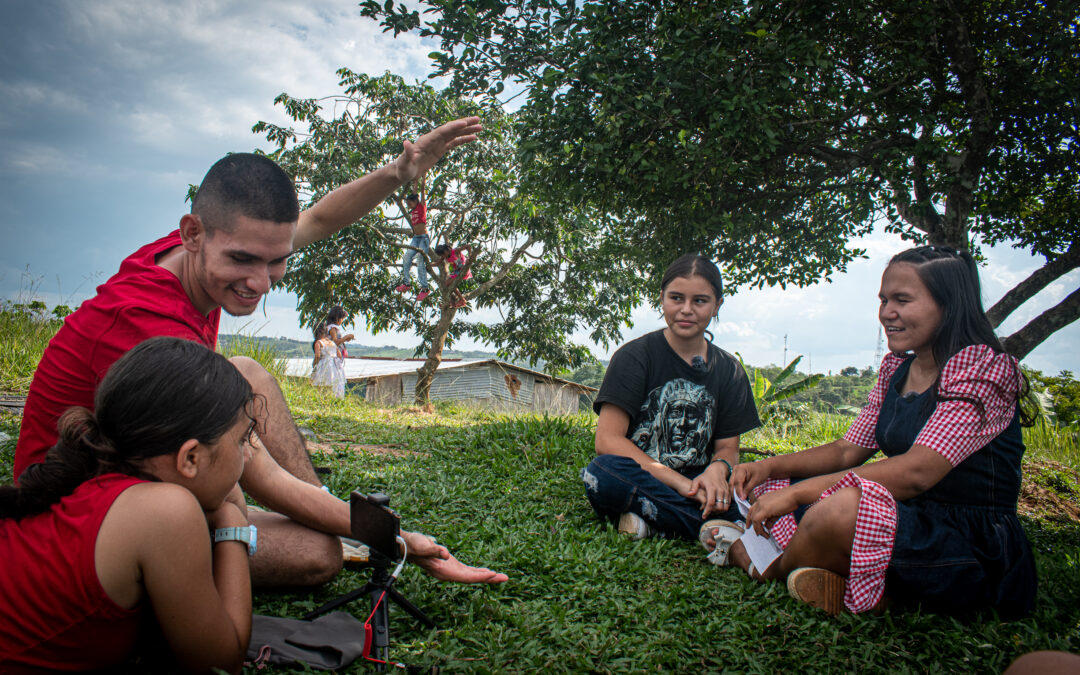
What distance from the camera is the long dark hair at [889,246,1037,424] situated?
8.28ft

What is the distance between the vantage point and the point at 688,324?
3.59 m

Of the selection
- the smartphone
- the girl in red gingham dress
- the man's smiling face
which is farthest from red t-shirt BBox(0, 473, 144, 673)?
the girl in red gingham dress

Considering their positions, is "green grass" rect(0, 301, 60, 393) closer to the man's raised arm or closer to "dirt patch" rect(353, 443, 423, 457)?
"dirt patch" rect(353, 443, 423, 457)

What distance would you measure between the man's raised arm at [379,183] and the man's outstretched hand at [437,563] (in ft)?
5.02

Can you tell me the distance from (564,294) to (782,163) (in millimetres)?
11199

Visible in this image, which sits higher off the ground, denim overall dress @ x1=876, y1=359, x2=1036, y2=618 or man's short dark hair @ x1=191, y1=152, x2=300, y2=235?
man's short dark hair @ x1=191, y1=152, x2=300, y2=235

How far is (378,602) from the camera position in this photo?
6.03 ft

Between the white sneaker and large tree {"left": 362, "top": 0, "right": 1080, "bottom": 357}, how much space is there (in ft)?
9.81

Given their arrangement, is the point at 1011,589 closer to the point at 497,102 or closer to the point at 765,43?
the point at 765,43

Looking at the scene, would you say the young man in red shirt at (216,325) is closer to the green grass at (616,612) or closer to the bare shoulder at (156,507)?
the green grass at (616,612)

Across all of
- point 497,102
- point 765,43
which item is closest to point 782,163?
point 765,43

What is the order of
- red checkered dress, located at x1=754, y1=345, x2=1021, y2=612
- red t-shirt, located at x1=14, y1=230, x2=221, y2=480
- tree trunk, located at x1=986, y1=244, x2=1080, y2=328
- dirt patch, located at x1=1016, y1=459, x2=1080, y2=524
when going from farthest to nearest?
tree trunk, located at x1=986, y1=244, x2=1080, y2=328
dirt patch, located at x1=1016, y1=459, x2=1080, y2=524
red checkered dress, located at x1=754, y1=345, x2=1021, y2=612
red t-shirt, located at x1=14, y1=230, x2=221, y2=480

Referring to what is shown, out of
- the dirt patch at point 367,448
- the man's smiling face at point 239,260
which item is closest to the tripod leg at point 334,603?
the man's smiling face at point 239,260

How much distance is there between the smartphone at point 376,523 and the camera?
1.86m
